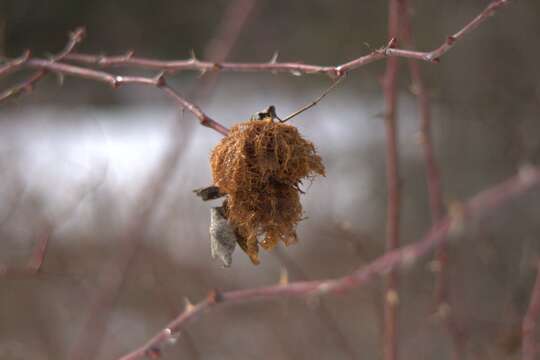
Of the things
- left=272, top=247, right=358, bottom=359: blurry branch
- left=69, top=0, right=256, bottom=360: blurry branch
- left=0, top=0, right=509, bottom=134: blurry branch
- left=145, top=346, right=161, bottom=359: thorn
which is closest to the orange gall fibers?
left=0, top=0, right=509, bottom=134: blurry branch

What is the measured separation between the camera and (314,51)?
185 inches

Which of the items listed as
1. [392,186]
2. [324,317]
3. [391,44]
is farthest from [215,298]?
[324,317]

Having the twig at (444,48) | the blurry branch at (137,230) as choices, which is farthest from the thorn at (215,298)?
the blurry branch at (137,230)

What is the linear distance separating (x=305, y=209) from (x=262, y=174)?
221 cm

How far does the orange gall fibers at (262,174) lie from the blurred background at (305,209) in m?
1.19

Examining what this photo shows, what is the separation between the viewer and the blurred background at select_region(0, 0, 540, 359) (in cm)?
259

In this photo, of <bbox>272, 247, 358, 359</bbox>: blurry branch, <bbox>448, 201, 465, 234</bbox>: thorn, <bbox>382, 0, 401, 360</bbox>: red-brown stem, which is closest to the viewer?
<bbox>448, 201, 465, 234</bbox>: thorn

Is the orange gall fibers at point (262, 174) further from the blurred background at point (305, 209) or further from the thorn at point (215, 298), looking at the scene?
the blurred background at point (305, 209)

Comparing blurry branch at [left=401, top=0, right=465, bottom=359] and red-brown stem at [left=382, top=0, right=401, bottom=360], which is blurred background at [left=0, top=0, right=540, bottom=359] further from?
red-brown stem at [left=382, top=0, right=401, bottom=360]

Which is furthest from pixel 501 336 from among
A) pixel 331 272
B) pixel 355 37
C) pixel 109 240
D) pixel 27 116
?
pixel 27 116

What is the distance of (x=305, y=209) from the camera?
10.2 feet

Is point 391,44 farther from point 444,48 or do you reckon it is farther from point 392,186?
point 392,186

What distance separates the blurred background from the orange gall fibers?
119 cm

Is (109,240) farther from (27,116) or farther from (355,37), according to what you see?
(355,37)
